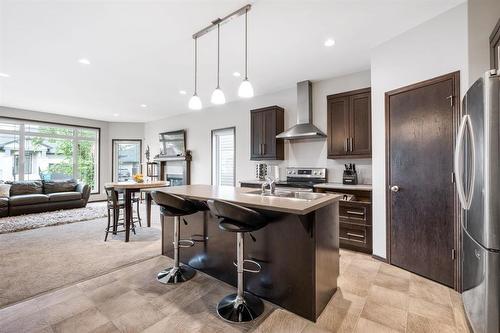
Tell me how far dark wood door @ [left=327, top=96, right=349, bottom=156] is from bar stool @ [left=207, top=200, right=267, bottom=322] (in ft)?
8.17

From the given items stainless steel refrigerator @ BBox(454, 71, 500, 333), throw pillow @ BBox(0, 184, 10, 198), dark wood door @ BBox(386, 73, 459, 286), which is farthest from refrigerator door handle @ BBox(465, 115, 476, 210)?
throw pillow @ BBox(0, 184, 10, 198)

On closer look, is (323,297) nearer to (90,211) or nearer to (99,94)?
(99,94)

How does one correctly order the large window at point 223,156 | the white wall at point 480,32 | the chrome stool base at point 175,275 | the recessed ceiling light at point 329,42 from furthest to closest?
the large window at point 223,156 < the recessed ceiling light at point 329,42 < the chrome stool base at point 175,275 < the white wall at point 480,32

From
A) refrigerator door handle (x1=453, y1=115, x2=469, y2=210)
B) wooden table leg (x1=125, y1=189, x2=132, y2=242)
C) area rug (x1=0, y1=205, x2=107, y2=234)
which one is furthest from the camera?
area rug (x1=0, y1=205, x2=107, y2=234)

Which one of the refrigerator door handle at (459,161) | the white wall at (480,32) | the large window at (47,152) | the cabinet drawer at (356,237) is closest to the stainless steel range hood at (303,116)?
the cabinet drawer at (356,237)

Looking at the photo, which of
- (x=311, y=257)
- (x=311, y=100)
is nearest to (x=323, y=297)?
(x=311, y=257)

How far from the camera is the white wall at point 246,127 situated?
4.09 m

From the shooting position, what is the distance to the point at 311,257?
1.78 meters

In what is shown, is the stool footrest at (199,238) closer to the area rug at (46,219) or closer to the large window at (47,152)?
the area rug at (46,219)

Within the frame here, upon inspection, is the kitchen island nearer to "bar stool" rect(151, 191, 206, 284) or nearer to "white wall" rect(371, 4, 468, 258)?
"bar stool" rect(151, 191, 206, 284)

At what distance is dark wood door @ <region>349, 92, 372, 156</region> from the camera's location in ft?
11.5

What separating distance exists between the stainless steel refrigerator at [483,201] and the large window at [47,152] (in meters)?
8.95

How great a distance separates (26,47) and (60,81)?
1.34 meters

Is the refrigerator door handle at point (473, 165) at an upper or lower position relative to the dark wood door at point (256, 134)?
lower
